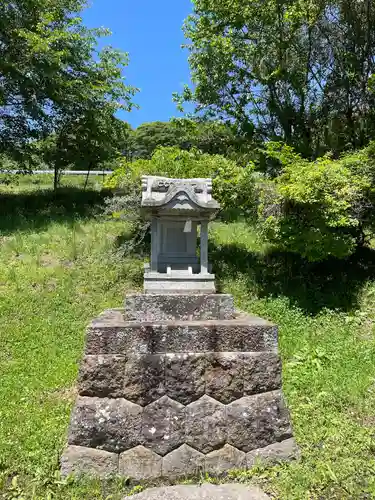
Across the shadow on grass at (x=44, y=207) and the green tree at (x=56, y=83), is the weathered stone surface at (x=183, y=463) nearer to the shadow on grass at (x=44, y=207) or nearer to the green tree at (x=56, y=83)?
the shadow on grass at (x=44, y=207)

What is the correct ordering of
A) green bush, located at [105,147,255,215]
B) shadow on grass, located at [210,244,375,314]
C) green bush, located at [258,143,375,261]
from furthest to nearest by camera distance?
green bush, located at [105,147,255,215] → shadow on grass, located at [210,244,375,314] → green bush, located at [258,143,375,261]

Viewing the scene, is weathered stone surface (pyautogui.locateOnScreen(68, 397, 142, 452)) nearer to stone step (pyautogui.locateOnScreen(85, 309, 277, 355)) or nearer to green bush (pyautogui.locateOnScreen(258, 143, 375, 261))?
stone step (pyautogui.locateOnScreen(85, 309, 277, 355))

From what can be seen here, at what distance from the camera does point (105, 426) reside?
339 cm

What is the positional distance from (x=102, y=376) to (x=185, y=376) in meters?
0.70

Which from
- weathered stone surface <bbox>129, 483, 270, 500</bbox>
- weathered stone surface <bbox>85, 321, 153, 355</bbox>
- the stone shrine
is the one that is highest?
the stone shrine

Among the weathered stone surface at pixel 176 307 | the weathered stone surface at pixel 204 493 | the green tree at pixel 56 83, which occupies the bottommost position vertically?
the weathered stone surface at pixel 204 493

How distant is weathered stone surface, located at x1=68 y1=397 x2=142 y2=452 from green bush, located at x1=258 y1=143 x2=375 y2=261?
266 inches

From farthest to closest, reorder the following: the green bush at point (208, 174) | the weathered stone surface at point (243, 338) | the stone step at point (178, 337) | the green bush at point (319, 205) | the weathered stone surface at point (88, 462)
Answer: the green bush at point (208, 174) → the green bush at point (319, 205) → the weathered stone surface at point (243, 338) → the stone step at point (178, 337) → the weathered stone surface at point (88, 462)

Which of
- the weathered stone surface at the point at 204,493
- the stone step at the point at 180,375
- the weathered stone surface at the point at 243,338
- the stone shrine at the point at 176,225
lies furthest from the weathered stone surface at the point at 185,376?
the stone shrine at the point at 176,225

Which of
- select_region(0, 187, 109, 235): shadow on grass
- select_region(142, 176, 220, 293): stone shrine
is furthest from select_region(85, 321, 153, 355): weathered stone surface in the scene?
select_region(0, 187, 109, 235): shadow on grass

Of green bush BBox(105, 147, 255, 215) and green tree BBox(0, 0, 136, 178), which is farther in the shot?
green tree BBox(0, 0, 136, 178)

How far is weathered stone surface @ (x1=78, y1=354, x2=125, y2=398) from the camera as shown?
11.4 feet

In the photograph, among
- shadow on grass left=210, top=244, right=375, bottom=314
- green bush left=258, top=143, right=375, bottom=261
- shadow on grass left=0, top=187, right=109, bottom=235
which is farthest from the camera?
shadow on grass left=0, top=187, right=109, bottom=235

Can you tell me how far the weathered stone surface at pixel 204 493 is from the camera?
10.1 ft
